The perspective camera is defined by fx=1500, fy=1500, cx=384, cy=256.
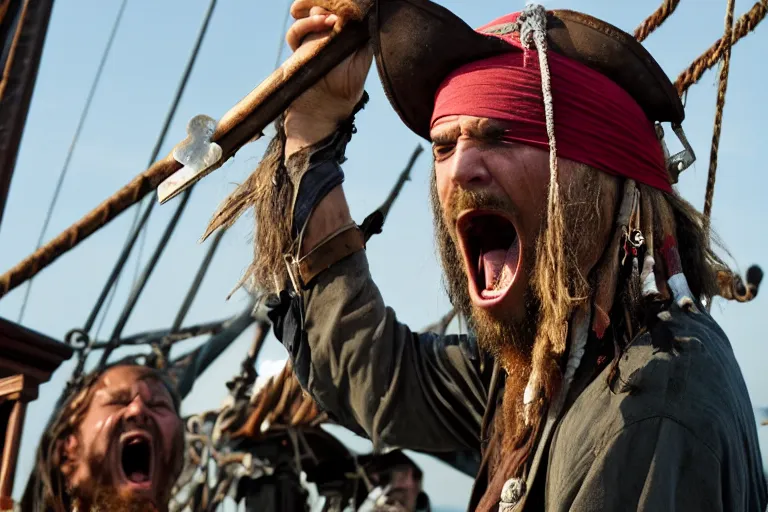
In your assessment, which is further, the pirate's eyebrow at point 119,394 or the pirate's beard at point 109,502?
the pirate's eyebrow at point 119,394

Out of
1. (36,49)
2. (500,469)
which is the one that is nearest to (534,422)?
(500,469)

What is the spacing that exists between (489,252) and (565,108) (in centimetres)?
33

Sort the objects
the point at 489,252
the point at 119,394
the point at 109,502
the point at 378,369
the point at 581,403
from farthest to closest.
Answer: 1. the point at 119,394
2. the point at 109,502
3. the point at 378,369
4. the point at 489,252
5. the point at 581,403

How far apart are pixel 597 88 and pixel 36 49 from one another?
440 centimetres

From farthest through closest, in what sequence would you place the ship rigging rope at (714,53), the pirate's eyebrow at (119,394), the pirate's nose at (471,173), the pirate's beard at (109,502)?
the pirate's eyebrow at (119,394), the pirate's beard at (109,502), the ship rigging rope at (714,53), the pirate's nose at (471,173)

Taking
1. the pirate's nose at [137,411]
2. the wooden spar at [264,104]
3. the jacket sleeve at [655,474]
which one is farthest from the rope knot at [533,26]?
the pirate's nose at [137,411]

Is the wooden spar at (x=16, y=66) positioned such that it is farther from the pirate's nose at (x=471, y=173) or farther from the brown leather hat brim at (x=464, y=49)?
the pirate's nose at (x=471, y=173)

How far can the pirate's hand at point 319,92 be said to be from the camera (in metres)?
3.17

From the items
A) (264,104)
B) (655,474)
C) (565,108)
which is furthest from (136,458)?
(655,474)

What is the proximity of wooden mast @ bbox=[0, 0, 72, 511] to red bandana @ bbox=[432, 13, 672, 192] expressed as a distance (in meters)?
3.16

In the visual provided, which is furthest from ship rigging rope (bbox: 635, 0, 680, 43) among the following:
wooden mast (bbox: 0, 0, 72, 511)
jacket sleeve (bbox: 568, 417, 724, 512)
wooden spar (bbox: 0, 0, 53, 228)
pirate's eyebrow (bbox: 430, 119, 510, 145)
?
wooden spar (bbox: 0, 0, 53, 228)

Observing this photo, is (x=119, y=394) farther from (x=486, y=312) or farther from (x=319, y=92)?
(x=486, y=312)

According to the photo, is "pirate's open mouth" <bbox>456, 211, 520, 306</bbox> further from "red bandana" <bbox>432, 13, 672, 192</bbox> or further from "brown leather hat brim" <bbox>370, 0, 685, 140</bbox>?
"brown leather hat brim" <bbox>370, 0, 685, 140</bbox>

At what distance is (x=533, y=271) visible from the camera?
295cm
